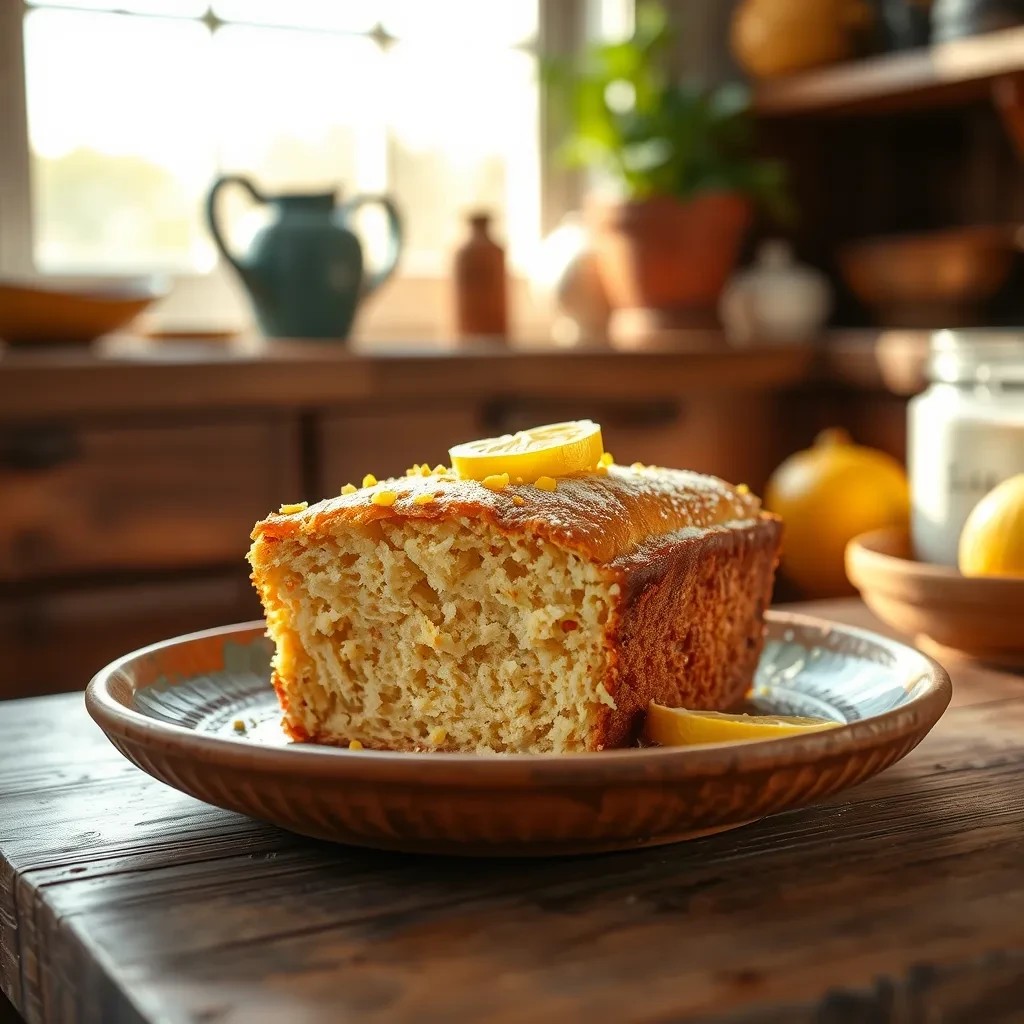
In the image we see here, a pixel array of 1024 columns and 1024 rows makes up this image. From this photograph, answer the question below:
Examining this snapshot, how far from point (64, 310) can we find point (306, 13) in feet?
3.38

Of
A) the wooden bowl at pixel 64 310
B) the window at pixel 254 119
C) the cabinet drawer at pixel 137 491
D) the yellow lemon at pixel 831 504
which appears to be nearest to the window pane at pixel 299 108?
the window at pixel 254 119

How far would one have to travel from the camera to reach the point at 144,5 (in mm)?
2576

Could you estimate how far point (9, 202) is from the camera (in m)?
2.46

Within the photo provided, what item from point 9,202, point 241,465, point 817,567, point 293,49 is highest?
point 293,49

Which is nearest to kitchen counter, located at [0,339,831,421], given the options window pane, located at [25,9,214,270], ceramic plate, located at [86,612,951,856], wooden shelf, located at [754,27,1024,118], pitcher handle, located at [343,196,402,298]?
pitcher handle, located at [343,196,402,298]

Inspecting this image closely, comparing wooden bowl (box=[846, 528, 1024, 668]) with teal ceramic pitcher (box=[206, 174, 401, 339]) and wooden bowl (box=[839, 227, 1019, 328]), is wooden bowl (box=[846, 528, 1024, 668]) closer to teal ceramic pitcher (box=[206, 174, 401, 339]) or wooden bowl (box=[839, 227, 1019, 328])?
teal ceramic pitcher (box=[206, 174, 401, 339])

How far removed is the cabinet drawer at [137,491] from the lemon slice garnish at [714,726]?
4.36ft

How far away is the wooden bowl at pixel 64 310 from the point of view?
6.54 ft

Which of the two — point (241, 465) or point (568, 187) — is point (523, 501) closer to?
point (241, 465)

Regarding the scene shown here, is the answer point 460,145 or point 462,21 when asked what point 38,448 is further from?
point 462,21

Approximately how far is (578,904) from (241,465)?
1530 millimetres

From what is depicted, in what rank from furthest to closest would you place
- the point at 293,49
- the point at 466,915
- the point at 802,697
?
the point at 293,49, the point at 802,697, the point at 466,915

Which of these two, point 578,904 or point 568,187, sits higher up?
point 568,187

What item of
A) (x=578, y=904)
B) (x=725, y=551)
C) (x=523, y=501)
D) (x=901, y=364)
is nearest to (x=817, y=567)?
(x=901, y=364)
